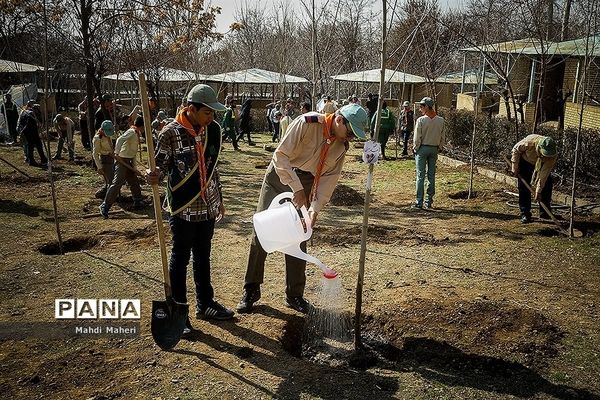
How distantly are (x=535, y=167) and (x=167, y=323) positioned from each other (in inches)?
244

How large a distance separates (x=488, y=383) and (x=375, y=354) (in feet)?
2.76

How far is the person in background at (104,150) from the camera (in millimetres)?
8508

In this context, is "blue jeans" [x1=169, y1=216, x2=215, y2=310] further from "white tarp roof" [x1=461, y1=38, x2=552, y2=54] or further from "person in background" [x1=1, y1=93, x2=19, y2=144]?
"person in background" [x1=1, y1=93, x2=19, y2=144]

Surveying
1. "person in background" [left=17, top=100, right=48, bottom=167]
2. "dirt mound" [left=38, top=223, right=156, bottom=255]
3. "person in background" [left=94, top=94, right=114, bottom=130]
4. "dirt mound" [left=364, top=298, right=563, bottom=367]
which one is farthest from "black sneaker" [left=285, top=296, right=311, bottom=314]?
"person in background" [left=17, top=100, right=48, bottom=167]

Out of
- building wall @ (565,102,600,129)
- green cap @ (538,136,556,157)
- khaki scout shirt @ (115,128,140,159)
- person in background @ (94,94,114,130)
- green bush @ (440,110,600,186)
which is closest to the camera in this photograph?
green cap @ (538,136,556,157)

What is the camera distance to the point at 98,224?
7.78 m

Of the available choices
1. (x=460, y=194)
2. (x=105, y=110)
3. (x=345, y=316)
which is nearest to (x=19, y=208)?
(x=105, y=110)

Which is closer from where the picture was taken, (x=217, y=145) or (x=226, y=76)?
(x=217, y=145)

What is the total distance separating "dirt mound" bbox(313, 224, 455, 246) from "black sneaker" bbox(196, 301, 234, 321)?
2615 millimetres

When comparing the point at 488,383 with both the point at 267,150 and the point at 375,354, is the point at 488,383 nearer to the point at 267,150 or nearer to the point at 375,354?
the point at 375,354

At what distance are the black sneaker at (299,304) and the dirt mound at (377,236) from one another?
6.88 feet

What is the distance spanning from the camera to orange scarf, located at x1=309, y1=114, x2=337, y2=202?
13.3 ft

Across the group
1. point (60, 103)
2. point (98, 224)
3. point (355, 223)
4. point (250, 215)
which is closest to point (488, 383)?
point (355, 223)

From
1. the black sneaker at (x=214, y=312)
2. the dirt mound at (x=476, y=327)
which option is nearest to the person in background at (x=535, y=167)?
the dirt mound at (x=476, y=327)
